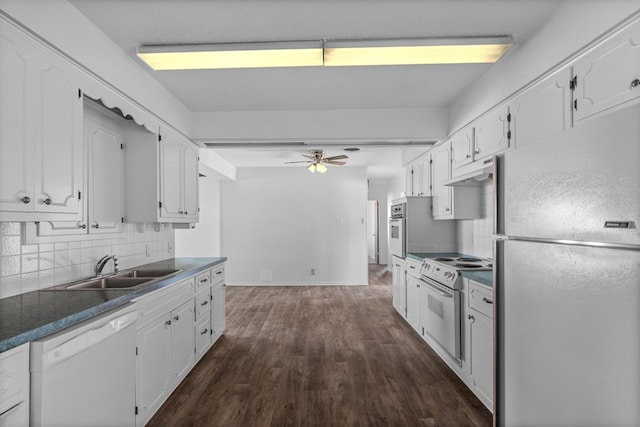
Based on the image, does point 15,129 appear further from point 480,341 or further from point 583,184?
point 480,341

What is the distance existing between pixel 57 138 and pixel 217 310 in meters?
2.32

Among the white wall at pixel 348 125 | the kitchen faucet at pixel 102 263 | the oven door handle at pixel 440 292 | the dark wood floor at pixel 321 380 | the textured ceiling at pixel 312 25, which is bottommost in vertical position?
the dark wood floor at pixel 321 380

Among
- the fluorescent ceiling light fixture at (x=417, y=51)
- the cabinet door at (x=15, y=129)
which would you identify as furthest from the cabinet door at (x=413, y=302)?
the cabinet door at (x=15, y=129)

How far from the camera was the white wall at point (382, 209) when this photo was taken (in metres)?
9.54

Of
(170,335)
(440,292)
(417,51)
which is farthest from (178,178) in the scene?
(440,292)

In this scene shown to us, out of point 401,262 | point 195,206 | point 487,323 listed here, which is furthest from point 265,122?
point 487,323

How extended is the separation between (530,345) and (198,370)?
2.62 metres

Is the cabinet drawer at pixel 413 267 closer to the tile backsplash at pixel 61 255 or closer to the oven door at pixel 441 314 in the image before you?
the oven door at pixel 441 314

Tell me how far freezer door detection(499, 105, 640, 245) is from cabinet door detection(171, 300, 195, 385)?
2.32m

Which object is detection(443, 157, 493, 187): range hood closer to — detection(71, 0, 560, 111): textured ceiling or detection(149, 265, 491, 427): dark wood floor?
detection(71, 0, 560, 111): textured ceiling

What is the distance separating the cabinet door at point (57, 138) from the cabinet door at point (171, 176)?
39.8 inches

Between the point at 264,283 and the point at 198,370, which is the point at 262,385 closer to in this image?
the point at 198,370

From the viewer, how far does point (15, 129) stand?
4.75ft

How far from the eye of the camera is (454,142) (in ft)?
10.9
